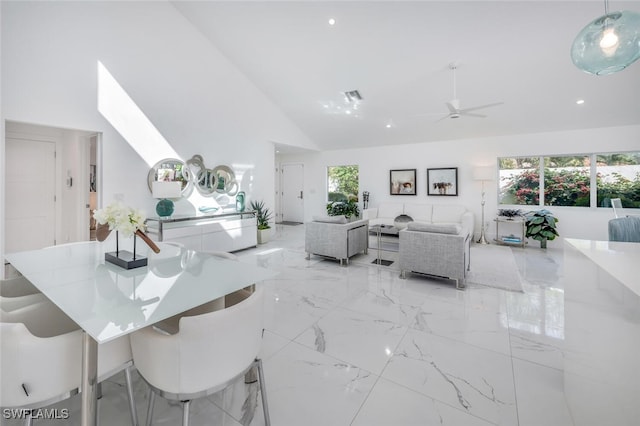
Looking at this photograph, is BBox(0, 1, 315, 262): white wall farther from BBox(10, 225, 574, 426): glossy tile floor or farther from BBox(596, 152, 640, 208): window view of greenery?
BBox(596, 152, 640, 208): window view of greenery

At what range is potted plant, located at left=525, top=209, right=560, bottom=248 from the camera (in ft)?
17.8

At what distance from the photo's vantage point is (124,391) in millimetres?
1756

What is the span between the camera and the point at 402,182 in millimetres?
7465

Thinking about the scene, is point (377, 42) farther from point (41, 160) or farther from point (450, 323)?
point (41, 160)

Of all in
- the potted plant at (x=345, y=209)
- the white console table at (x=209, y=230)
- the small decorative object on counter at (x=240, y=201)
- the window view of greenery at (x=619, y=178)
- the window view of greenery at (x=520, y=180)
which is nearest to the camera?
the white console table at (x=209, y=230)

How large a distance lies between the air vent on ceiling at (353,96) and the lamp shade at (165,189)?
3578 mm

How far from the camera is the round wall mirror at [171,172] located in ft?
15.0

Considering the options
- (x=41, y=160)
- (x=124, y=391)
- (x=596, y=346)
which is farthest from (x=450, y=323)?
(x=41, y=160)

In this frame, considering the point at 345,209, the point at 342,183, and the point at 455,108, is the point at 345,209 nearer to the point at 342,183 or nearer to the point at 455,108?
the point at 342,183

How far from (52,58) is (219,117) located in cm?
245

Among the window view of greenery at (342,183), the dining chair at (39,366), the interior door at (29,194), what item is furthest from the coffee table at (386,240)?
the interior door at (29,194)

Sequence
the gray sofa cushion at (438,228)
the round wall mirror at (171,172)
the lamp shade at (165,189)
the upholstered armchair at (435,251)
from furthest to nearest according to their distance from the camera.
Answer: the round wall mirror at (171,172)
the lamp shade at (165,189)
the gray sofa cushion at (438,228)
the upholstered armchair at (435,251)

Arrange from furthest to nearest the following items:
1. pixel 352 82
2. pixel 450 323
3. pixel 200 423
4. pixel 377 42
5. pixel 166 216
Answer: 1. pixel 352 82
2. pixel 166 216
3. pixel 377 42
4. pixel 450 323
5. pixel 200 423

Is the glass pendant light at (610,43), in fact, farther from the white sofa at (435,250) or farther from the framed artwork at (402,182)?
the framed artwork at (402,182)
